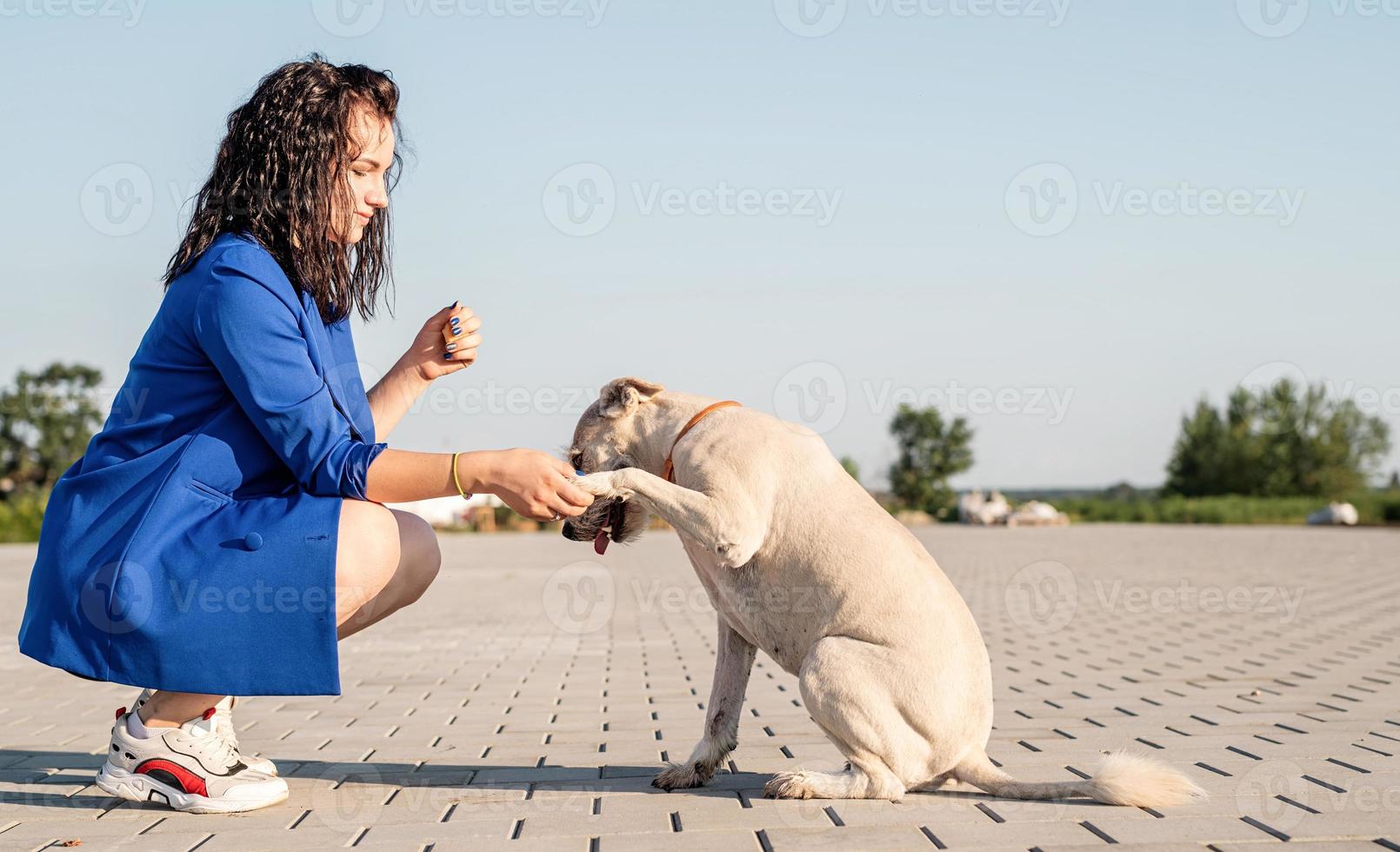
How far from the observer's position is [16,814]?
12.0ft

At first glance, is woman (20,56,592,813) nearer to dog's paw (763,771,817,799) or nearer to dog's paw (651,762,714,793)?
dog's paw (651,762,714,793)

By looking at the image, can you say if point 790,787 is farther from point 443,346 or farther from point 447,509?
point 447,509

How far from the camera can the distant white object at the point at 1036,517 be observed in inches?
1676

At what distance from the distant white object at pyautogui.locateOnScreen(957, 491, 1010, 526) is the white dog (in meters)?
41.8

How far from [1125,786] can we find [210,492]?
303 centimetres

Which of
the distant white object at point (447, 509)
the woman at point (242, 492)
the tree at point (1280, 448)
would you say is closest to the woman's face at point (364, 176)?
the woman at point (242, 492)

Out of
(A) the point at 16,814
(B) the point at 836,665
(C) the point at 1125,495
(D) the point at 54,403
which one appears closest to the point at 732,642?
(B) the point at 836,665

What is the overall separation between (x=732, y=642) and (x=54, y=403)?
5731 cm

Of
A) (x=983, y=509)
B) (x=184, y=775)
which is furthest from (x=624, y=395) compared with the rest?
(x=983, y=509)

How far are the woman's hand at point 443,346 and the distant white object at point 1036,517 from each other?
40.3 m

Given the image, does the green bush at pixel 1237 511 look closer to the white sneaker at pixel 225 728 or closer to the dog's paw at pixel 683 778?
the dog's paw at pixel 683 778

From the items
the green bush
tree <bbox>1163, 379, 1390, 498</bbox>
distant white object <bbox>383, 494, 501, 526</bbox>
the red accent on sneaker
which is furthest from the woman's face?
tree <bbox>1163, 379, 1390, 498</bbox>

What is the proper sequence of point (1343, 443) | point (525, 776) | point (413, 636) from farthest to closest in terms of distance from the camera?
point (1343, 443) < point (413, 636) < point (525, 776)

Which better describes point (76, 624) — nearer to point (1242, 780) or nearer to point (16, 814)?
point (16, 814)
